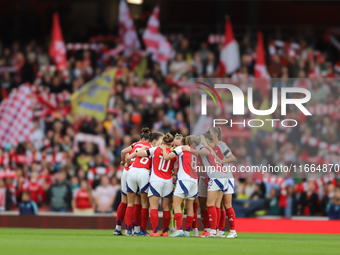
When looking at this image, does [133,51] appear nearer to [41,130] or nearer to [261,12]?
[41,130]

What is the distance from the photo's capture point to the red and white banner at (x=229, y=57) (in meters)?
21.0

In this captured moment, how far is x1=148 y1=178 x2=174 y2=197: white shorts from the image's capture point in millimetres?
11961

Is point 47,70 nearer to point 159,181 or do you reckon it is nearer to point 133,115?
point 133,115

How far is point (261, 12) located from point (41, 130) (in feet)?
35.3

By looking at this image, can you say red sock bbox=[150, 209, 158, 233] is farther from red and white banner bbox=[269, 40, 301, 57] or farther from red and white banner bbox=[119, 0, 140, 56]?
red and white banner bbox=[269, 40, 301, 57]

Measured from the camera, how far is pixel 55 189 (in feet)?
54.1

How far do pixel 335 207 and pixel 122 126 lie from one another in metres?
6.62

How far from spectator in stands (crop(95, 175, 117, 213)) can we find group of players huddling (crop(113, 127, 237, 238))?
13.1 feet

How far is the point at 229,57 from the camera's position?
21094mm

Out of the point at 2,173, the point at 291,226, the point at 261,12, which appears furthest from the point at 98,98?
the point at 261,12

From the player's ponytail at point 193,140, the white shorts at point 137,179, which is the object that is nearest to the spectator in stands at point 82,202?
the white shorts at point 137,179

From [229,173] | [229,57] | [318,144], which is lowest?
[229,173]

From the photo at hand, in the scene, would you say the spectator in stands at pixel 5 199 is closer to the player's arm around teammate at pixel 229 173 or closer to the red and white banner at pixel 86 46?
the player's arm around teammate at pixel 229 173

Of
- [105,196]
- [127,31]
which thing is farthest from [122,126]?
[127,31]
